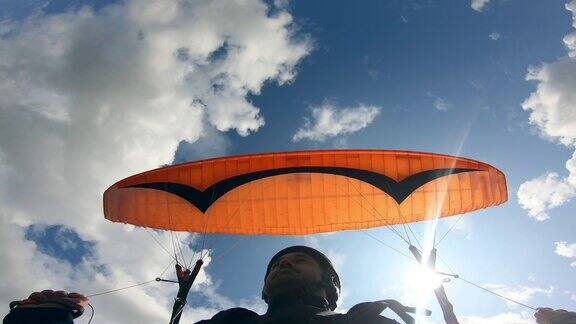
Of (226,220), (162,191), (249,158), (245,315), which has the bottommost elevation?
(245,315)

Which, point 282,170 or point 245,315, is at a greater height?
point 282,170

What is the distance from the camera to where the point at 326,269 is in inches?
190

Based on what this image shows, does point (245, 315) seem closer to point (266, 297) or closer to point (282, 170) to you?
point (266, 297)

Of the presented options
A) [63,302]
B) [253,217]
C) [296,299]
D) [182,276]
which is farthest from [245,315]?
[253,217]

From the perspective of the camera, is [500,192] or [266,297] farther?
[500,192]

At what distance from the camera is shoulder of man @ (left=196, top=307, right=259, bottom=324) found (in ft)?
12.2

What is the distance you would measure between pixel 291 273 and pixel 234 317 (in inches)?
32.1

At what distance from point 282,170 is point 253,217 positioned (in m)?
2.25

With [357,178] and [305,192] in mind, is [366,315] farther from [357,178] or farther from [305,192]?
[305,192]

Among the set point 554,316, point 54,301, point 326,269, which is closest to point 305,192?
point 326,269

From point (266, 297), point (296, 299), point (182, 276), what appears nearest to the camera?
point (296, 299)

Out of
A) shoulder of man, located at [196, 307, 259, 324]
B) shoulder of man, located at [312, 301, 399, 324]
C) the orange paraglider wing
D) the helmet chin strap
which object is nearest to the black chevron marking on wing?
the orange paraglider wing

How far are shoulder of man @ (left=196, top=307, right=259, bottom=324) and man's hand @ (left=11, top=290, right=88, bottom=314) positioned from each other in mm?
1237

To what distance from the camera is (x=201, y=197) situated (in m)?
14.7
